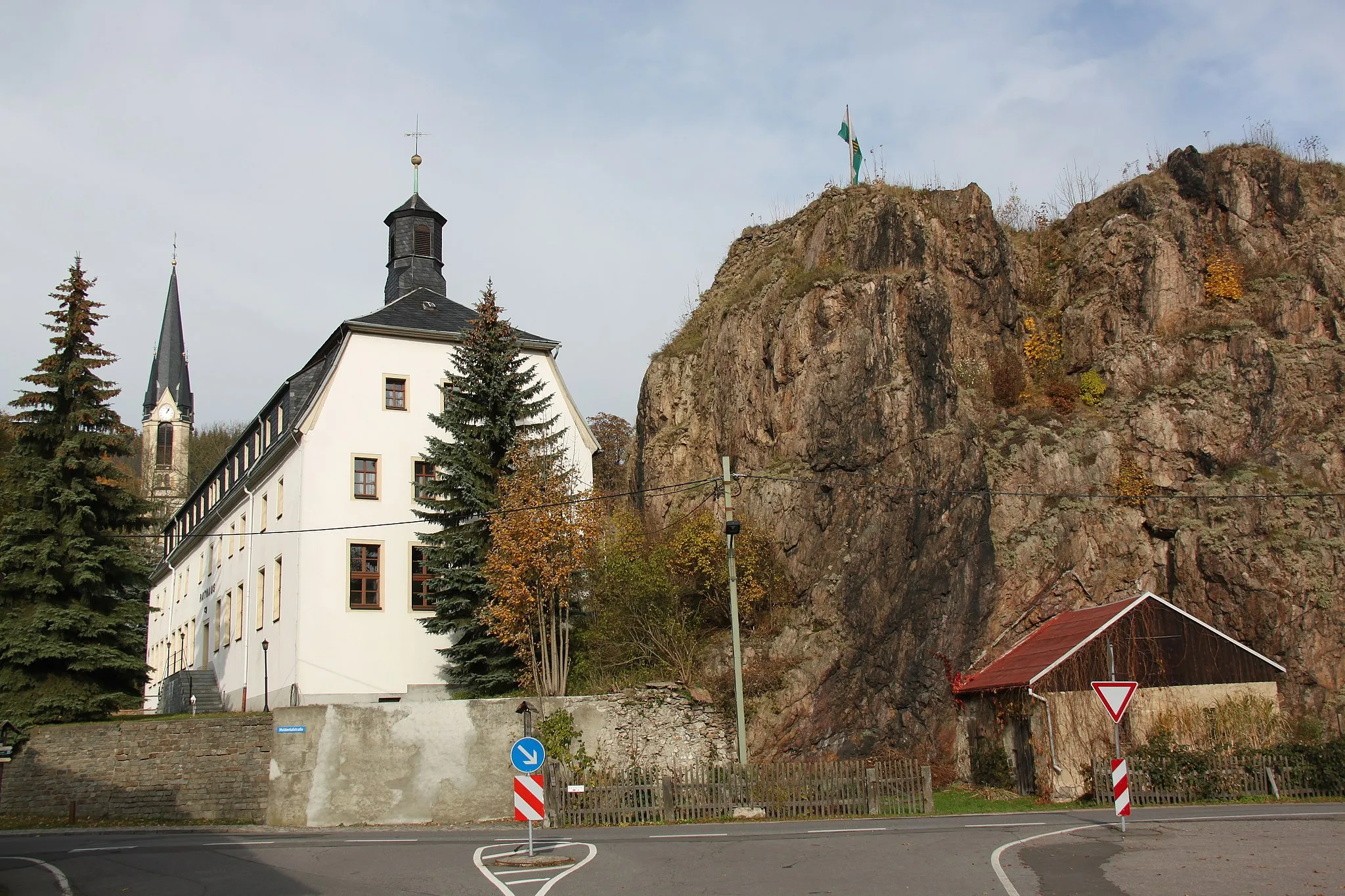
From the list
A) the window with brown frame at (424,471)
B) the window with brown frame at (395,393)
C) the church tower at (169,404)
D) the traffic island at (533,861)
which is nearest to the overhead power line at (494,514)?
the window with brown frame at (424,471)

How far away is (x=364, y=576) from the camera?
32.9m

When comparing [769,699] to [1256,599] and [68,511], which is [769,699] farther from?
[68,511]

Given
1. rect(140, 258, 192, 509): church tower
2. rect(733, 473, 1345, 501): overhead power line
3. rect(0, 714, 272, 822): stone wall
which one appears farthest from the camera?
rect(140, 258, 192, 509): church tower

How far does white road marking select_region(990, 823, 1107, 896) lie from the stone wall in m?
16.9

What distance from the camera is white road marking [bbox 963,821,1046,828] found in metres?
18.5

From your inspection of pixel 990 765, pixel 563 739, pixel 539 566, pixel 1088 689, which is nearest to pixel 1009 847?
pixel 990 765

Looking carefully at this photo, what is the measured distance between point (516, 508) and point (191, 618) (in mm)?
29078

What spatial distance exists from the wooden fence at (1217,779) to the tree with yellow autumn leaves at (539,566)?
12426mm

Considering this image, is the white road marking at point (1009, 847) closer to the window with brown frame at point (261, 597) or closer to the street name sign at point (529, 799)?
the street name sign at point (529, 799)

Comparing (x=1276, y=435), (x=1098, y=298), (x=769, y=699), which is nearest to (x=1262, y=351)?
(x=1276, y=435)

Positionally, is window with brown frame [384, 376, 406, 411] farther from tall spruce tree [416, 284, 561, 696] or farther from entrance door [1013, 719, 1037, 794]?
entrance door [1013, 719, 1037, 794]

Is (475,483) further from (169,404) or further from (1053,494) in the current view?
(169,404)

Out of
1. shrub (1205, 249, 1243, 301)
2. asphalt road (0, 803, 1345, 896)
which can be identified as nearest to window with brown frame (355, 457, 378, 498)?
asphalt road (0, 803, 1345, 896)

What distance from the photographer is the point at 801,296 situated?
32750 millimetres
